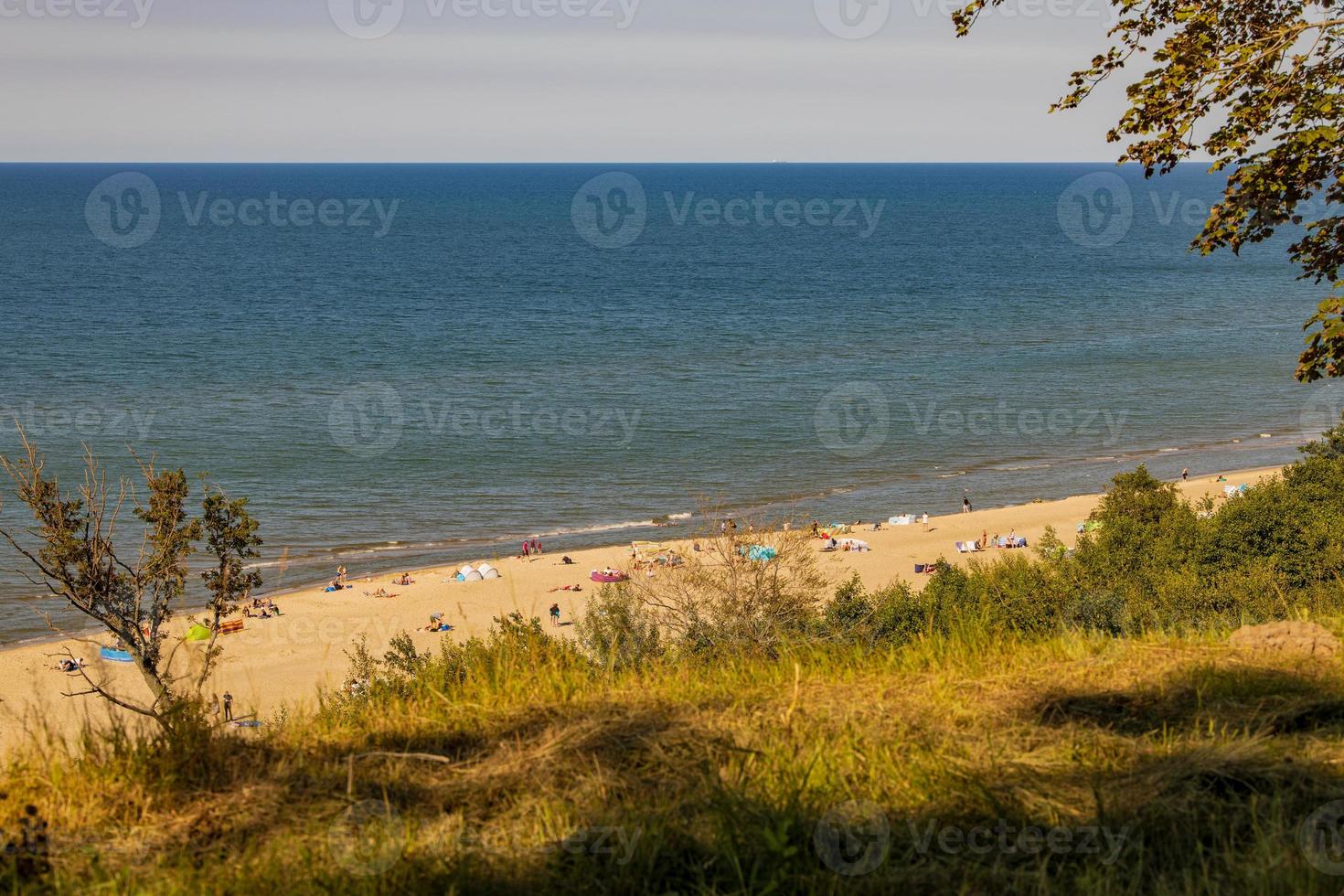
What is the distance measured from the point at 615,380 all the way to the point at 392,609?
32.4 metres

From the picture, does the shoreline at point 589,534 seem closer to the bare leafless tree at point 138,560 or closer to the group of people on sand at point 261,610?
the group of people on sand at point 261,610

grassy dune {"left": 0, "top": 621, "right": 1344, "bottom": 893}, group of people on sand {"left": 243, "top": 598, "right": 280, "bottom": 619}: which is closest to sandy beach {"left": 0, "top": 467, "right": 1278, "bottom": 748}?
group of people on sand {"left": 243, "top": 598, "right": 280, "bottom": 619}

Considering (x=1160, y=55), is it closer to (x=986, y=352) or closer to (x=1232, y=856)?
(x=1232, y=856)

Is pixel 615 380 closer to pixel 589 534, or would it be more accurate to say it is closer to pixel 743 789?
pixel 589 534

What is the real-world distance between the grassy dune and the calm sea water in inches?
466

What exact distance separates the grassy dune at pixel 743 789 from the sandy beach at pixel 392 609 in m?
16.4

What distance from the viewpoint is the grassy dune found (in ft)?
12.1

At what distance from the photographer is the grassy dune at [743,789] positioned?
12.1 ft

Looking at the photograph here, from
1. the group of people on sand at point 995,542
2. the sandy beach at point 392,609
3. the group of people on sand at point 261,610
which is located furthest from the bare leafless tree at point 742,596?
the group of people on sand at point 261,610

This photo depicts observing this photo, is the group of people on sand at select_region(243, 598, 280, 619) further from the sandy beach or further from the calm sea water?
the calm sea water

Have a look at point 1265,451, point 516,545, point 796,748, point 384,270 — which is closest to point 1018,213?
point 384,270

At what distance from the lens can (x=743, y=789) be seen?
13.5ft

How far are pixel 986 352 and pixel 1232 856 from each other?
6728cm

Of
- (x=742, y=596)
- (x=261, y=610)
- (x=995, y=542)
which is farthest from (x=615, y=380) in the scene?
(x=742, y=596)
